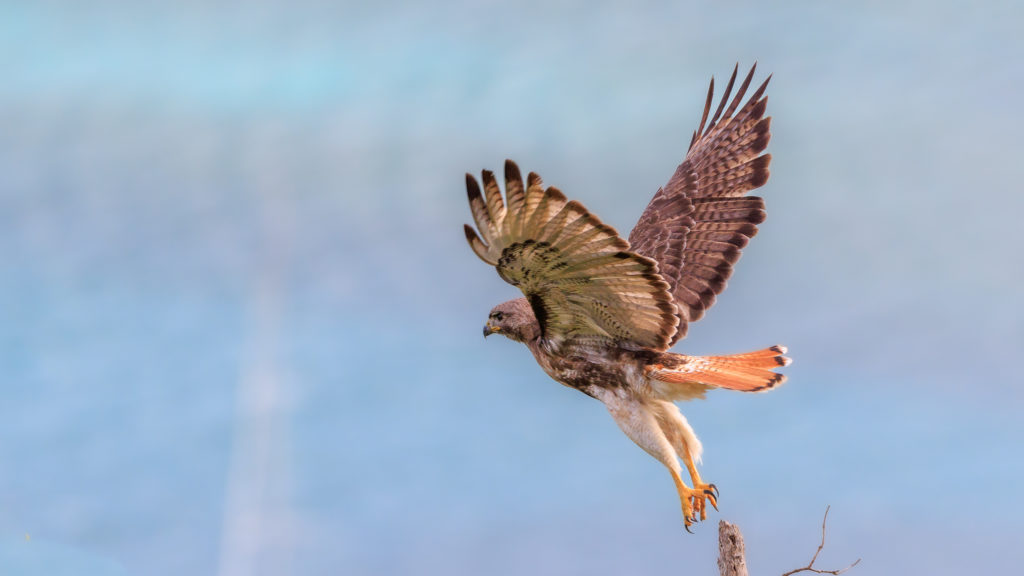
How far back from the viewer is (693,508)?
23.7ft

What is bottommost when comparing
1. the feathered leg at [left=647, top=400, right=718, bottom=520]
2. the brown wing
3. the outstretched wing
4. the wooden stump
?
the wooden stump

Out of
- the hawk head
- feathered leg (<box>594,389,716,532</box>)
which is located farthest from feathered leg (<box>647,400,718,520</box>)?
the hawk head

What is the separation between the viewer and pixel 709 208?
340 inches

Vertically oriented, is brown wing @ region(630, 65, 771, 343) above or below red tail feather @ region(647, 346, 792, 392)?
above

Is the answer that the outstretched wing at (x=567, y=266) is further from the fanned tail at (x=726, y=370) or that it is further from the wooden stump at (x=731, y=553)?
the wooden stump at (x=731, y=553)

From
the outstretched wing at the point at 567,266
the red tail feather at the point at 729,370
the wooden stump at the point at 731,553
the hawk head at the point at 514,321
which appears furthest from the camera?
the hawk head at the point at 514,321

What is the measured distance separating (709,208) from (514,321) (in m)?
2.06

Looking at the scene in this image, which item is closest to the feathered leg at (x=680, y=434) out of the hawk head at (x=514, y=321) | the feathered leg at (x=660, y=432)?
the feathered leg at (x=660, y=432)

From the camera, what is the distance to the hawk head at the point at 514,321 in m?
8.02

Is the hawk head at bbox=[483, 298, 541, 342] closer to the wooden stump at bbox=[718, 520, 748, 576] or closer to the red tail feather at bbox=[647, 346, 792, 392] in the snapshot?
the red tail feather at bbox=[647, 346, 792, 392]

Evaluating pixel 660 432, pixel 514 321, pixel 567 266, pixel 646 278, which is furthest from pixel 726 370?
pixel 514 321

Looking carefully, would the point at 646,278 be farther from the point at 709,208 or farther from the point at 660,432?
the point at 709,208

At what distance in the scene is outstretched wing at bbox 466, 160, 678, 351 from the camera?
20.2 ft

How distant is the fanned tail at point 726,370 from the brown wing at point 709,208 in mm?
464
